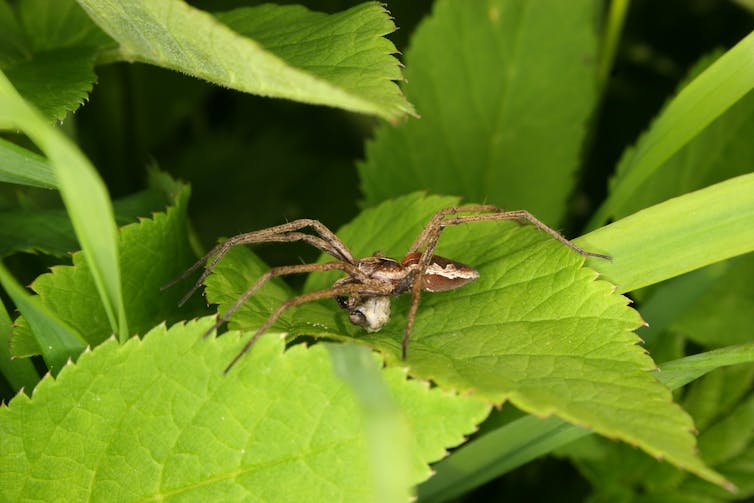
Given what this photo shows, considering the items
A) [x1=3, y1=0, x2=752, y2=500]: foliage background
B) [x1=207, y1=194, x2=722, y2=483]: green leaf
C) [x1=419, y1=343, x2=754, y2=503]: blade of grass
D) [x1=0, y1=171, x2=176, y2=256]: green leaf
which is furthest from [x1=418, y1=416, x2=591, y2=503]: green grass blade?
[x1=3, y1=0, x2=752, y2=500]: foliage background

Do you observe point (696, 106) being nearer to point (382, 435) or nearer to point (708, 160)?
point (708, 160)

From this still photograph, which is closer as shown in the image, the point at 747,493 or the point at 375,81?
the point at 375,81

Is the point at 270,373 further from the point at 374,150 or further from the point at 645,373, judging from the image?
the point at 374,150

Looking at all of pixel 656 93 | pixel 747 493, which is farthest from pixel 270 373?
pixel 656 93

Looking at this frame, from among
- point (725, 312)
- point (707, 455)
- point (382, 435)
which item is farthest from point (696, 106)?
point (382, 435)

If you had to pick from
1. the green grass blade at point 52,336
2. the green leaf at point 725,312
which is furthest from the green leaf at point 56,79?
the green leaf at point 725,312

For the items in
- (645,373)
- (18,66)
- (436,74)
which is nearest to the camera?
(645,373)

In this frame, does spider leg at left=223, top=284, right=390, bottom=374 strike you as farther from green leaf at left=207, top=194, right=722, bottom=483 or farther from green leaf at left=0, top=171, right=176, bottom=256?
green leaf at left=0, top=171, right=176, bottom=256
